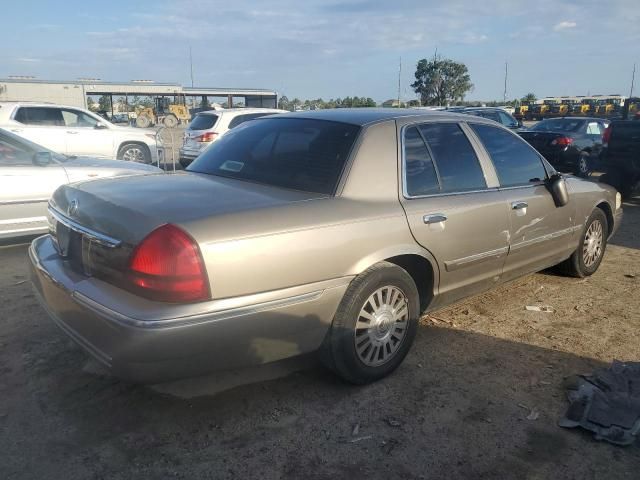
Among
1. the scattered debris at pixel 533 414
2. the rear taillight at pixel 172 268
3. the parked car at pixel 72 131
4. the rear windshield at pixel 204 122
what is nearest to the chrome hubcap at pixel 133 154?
the parked car at pixel 72 131

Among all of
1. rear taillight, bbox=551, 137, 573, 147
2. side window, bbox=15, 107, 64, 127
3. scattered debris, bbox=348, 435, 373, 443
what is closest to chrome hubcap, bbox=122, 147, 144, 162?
side window, bbox=15, 107, 64, 127

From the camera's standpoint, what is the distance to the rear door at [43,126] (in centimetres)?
1125

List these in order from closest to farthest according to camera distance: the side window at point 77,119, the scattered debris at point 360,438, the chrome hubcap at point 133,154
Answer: the scattered debris at point 360,438 < the side window at point 77,119 < the chrome hubcap at point 133,154

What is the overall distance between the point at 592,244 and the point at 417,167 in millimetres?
2764

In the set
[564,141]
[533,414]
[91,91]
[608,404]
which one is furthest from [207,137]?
[91,91]

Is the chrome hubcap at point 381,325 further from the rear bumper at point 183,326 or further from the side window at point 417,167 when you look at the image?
the side window at point 417,167

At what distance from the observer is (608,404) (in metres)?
3.08

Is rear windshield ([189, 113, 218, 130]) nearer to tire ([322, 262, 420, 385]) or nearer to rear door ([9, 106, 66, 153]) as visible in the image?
rear door ([9, 106, 66, 153])

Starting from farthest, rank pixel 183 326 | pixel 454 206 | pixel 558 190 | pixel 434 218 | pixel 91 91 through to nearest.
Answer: pixel 91 91 → pixel 558 190 → pixel 454 206 → pixel 434 218 → pixel 183 326

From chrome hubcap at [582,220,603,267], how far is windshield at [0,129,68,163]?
5.82 metres

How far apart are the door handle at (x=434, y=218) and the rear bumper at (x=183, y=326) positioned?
0.74 metres

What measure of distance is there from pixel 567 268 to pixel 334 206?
3.32 metres

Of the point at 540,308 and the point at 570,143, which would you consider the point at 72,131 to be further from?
the point at 570,143

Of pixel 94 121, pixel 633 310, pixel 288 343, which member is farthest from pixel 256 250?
pixel 94 121
